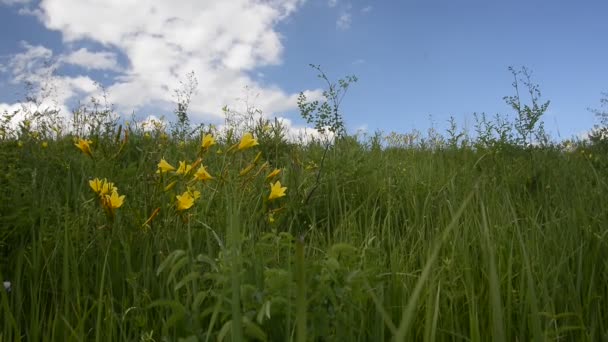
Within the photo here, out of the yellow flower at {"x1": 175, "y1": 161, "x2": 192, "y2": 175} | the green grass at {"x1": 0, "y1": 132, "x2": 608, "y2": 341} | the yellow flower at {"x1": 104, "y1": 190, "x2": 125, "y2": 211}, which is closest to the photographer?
the green grass at {"x1": 0, "y1": 132, "x2": 608, "y2": 341}

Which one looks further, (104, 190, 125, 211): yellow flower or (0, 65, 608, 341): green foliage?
(104, 190, 125, 211): yellow flower

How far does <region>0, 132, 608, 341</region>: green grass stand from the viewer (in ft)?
3.61

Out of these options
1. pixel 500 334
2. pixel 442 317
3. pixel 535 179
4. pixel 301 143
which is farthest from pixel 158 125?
pixel 500 334

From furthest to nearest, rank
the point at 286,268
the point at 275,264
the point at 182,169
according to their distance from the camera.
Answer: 1. the point at 182,169
2. the point at 275,264
3. the point at 286,268

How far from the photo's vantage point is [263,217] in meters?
2.16

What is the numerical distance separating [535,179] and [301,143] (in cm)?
245

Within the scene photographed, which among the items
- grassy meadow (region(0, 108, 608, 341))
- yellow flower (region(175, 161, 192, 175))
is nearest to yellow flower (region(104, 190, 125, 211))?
grassy meadow (region(0, 108, 608, 341))

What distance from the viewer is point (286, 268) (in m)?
1.41

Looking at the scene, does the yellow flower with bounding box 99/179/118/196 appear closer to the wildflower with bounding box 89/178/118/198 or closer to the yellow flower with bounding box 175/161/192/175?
the wildflower with bounding box 89/178/118/198

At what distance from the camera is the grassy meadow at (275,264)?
3.62 ft

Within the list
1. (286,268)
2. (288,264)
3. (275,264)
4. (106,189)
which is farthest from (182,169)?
(288,264)

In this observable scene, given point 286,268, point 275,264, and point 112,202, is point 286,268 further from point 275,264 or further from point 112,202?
point 112,202

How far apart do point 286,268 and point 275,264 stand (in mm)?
230

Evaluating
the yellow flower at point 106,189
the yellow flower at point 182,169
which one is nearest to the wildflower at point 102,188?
the yellow flower at point 106,189
